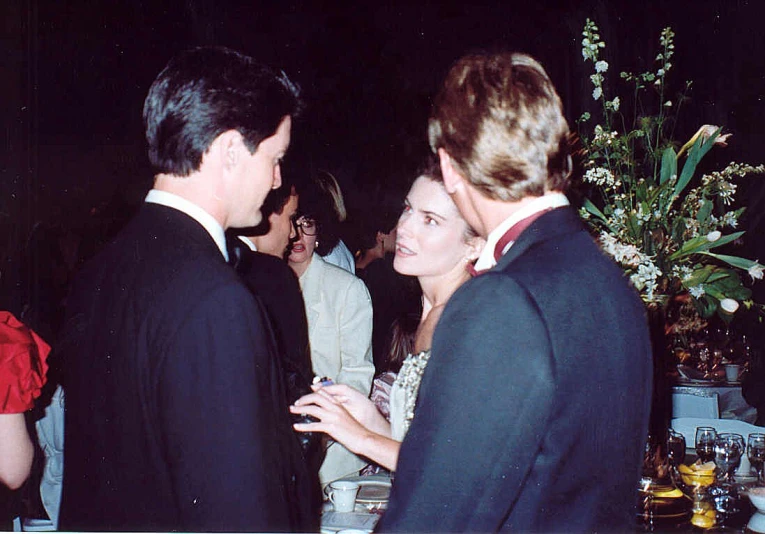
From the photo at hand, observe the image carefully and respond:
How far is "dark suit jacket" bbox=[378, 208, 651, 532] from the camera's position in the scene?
954mm

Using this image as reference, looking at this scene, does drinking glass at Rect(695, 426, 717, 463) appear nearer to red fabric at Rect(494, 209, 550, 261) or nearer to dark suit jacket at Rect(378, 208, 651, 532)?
dark suit jacket at Rect(378, 208, 651, 532)

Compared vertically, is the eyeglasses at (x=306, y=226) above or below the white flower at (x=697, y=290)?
above

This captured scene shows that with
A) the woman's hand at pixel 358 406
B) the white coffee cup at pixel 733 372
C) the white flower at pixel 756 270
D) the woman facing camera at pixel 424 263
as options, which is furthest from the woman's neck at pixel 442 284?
the white coffee cup at pixel 733 372

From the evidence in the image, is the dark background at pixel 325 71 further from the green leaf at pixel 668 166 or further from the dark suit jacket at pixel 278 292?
the green leaf at pixel 668 166

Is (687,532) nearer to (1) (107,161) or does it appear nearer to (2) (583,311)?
(2) (583,311)

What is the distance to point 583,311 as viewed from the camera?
3.33ft

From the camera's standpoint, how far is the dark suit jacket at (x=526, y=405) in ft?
3.13

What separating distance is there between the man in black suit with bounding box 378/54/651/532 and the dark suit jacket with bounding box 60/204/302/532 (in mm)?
258

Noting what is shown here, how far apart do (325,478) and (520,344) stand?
7.43 ft

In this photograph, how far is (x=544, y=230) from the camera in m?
1.09

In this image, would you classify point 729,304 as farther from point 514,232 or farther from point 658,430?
point 514,232

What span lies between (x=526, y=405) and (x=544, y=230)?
0.29m

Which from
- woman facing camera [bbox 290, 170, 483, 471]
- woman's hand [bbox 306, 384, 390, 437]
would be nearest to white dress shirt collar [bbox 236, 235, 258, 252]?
woman facing camera [bbox 290, 170, 483, 471]

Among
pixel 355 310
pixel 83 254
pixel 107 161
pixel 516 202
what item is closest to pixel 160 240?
pixel 516 202
